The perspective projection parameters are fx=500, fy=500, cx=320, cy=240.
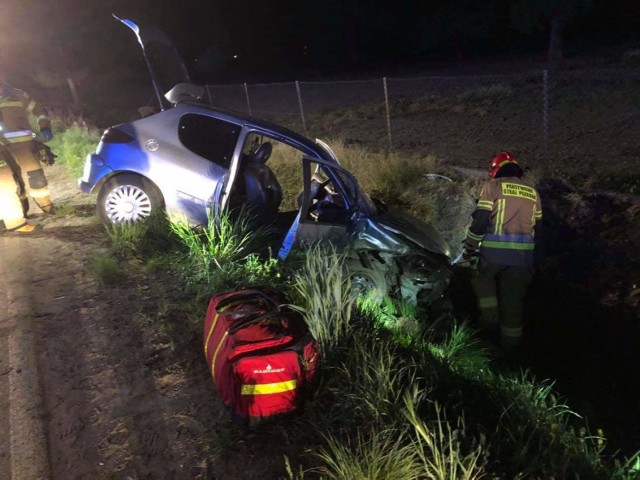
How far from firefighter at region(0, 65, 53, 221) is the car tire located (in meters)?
1.16

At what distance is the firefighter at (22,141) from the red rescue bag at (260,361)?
13.5 ft

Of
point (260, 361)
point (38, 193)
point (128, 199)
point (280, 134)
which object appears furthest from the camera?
point (38, 193)

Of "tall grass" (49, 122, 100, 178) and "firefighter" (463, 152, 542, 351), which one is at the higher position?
"tall grass" (49, 122, 100, 178)

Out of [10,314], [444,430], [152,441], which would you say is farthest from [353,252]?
[10,314]

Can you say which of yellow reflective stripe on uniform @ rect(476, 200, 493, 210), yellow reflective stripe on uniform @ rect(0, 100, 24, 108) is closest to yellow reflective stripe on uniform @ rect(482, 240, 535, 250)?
yellow reflective stripe on uniform @ rect(476, 200, 493, 210)

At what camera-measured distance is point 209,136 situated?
549cm

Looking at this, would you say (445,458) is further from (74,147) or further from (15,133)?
(74,147)

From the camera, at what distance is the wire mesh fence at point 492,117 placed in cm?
809

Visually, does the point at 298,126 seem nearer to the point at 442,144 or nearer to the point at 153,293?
the point at 442,144

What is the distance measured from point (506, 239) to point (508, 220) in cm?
17

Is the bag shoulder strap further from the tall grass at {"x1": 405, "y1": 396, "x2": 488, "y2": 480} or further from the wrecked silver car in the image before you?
the wrecked silver car

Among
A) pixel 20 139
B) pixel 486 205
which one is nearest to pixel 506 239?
pixel 486 205

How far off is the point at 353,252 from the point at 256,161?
1559mm

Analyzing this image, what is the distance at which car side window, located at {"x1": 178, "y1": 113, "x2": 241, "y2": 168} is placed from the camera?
17.2 ft
